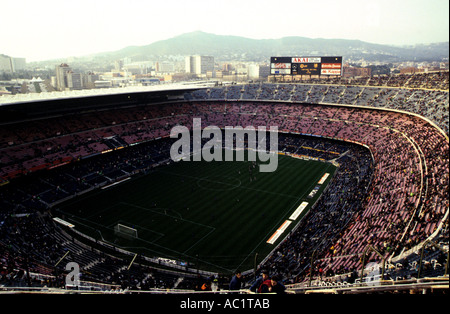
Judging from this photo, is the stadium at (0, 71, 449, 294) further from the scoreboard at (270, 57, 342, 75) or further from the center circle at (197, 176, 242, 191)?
the scoreboard at (270, 57, 342, 75)

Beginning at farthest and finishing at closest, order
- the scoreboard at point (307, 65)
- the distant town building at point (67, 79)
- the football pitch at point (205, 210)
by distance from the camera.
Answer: the distant town building at point (67, 79) < the scoreboard at point (307, 65) < the football pitch at point (205, 210)

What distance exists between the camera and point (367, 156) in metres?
53.6

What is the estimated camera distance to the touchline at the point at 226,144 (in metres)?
59.0

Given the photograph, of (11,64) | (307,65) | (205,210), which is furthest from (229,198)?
(11,64)

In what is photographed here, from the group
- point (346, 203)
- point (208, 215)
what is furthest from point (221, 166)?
point (346, 203)

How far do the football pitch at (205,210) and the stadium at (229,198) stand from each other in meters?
0.20

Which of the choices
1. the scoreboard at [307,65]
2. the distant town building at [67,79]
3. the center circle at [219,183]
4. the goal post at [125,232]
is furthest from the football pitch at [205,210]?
the distant town building at [67,79]

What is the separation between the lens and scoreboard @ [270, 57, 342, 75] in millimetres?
75812

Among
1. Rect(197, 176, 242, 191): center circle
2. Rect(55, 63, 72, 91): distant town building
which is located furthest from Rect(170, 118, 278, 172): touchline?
Rect(55, 63, 72, 91): distant town building

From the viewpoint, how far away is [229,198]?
4128 centimetres

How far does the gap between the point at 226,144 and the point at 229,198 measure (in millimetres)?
27010

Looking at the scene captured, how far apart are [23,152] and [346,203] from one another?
43352mm

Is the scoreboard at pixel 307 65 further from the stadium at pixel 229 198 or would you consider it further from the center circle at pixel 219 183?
the center circle at pixel 219 183

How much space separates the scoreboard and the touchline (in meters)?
18.8
